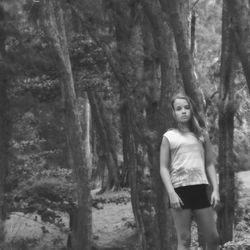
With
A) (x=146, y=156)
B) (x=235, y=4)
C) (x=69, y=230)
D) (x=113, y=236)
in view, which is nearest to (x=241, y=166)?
(x=113, y=236)

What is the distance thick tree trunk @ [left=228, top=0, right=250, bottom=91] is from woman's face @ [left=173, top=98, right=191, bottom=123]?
5.44 ft

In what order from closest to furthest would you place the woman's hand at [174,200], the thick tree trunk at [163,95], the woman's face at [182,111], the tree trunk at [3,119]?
the woman's hand at [174,200] → the woman's face at [182,111] → the thick tree trunk at [163,95] → the tree trunk at [3,119]

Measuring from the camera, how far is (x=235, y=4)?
7.26 meters

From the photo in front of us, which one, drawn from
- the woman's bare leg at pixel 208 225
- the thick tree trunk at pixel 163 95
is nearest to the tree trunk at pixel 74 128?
the thick tree trunk at pixel 163 95

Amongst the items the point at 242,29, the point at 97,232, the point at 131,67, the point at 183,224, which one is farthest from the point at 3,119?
the point at 183,224

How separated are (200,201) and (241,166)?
32270 mm

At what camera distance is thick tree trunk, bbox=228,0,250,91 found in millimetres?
6953

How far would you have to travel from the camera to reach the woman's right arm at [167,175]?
516cm

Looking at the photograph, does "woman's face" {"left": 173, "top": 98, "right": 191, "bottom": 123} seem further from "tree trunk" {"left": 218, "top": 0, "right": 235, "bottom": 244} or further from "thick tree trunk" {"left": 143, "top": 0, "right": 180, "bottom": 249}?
"tree trunk" {"left": 218, "top": 0, "right": 235, "bottom": 244}

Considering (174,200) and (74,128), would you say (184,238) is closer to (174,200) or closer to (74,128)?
(174,200)

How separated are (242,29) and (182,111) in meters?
2.07

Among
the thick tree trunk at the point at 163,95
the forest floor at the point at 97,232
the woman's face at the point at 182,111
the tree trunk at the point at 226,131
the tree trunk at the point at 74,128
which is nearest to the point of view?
the woman's face at the point at 182,111

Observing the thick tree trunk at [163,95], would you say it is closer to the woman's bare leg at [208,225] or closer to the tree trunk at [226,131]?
the woman's bare leg at [208,225]

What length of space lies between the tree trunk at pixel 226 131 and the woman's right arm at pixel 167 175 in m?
7.22
